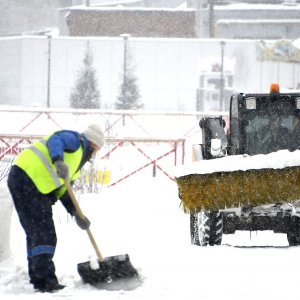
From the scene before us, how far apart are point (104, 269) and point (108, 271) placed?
0.03m

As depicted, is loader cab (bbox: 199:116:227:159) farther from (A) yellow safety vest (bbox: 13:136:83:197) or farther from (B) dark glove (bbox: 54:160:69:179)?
(B) dark glove (bbox: 54:160:69:179)

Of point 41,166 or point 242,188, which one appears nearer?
point 41,166

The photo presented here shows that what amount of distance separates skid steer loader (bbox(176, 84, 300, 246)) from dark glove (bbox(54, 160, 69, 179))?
207 cm

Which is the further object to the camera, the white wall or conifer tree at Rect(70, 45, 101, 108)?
the white wall

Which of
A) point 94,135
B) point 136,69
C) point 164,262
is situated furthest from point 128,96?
point 94,135

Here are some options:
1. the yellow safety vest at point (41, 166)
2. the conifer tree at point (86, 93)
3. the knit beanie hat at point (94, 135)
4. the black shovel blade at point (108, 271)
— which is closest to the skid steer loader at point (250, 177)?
the black shovel blade at point (108, 271)

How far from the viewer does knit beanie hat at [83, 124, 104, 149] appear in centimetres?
610

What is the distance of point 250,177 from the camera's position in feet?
24.8

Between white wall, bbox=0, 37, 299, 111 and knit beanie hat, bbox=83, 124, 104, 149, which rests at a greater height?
white wall, bbox=0, 37, 299, 111

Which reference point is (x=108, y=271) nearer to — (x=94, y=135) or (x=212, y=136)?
(x=94, y=135)

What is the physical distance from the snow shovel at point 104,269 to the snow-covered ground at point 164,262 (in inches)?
2.5

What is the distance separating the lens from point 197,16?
6159 centimetres

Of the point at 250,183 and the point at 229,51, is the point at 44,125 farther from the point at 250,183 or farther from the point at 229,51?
the point at 229,51

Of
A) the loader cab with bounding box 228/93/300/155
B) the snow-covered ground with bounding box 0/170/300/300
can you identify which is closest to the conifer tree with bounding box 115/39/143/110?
the snow-covered ground with bounding box 0/170/300/300
